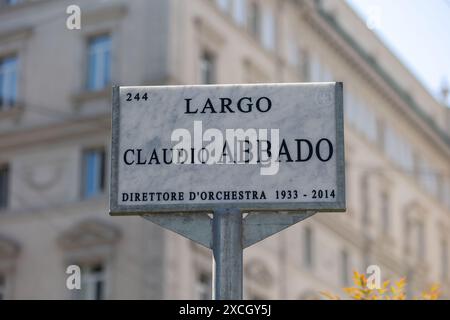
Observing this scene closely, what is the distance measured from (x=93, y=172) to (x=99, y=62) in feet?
11.2

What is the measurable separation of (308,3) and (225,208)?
41098 millimetres

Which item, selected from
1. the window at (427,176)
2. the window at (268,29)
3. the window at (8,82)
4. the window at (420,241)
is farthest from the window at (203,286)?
the window at (427,176)

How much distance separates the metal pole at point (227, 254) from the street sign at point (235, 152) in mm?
80

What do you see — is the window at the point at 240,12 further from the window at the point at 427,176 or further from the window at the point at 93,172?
the window at the point at 427,176

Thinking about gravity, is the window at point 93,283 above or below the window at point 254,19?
below

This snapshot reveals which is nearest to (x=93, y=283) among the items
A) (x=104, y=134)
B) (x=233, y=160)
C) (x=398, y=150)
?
(x=104, y=134)

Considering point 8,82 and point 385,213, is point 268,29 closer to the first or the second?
point 8,82

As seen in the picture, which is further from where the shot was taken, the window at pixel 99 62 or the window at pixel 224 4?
the window at pixel 224 4

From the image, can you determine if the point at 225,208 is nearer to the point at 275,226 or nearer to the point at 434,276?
the point at 275,226

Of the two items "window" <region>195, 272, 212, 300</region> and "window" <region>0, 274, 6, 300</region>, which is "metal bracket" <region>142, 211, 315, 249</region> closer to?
"window" <region>195, 272, 212, 300</region>

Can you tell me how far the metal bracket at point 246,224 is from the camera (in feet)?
24.3

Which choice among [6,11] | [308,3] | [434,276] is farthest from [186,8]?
[434,276]

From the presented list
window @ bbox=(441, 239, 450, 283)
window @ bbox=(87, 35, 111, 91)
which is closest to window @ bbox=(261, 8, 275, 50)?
window @ bbox=(87, 35, 111, 91)

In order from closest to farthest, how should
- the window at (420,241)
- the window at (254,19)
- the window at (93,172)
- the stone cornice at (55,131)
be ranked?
the window at (93,172) → the stone cornice at (55,131) → the window at (254,19) → the window at (420,241)
